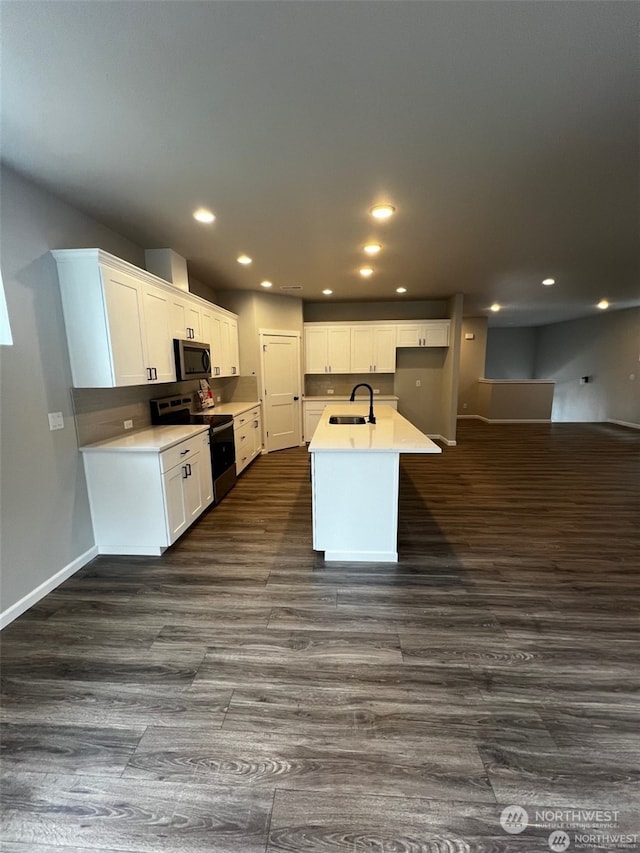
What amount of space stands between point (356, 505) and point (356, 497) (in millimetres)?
67

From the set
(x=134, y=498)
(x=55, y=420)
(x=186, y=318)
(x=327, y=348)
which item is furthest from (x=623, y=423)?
(x=55, y=420)

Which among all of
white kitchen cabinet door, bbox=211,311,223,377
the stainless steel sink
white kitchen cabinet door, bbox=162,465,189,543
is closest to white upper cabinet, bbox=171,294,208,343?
white kitchen cabinet door, bbox=211,311,223,377

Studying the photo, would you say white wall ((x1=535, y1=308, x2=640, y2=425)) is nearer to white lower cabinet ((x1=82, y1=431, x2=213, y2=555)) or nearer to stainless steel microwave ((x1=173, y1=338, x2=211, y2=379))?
stainless steel microwave ((x1=173, y1=338, x2=211, y2=379))

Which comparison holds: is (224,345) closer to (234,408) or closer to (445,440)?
(234,408)

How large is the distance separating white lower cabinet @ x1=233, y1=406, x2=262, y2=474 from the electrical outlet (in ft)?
7.02

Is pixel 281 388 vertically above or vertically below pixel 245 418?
above

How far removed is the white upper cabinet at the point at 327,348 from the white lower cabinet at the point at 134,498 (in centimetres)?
388

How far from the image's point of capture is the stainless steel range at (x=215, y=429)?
3570 mm

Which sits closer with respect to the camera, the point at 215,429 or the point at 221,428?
the point at 215,429

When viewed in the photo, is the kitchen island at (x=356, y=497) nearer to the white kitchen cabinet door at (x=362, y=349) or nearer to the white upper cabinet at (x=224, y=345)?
the white upper cabinet at (x=224, y=345)

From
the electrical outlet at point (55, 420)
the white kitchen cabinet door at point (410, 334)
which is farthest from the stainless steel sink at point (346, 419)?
the white kitchen cabinet door at point (410, 334)

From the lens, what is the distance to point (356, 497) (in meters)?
2.61

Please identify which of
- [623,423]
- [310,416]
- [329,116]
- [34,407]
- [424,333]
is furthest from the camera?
[623,423]

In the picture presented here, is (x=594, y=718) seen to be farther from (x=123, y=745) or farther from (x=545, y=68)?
(x=545, y=68)
